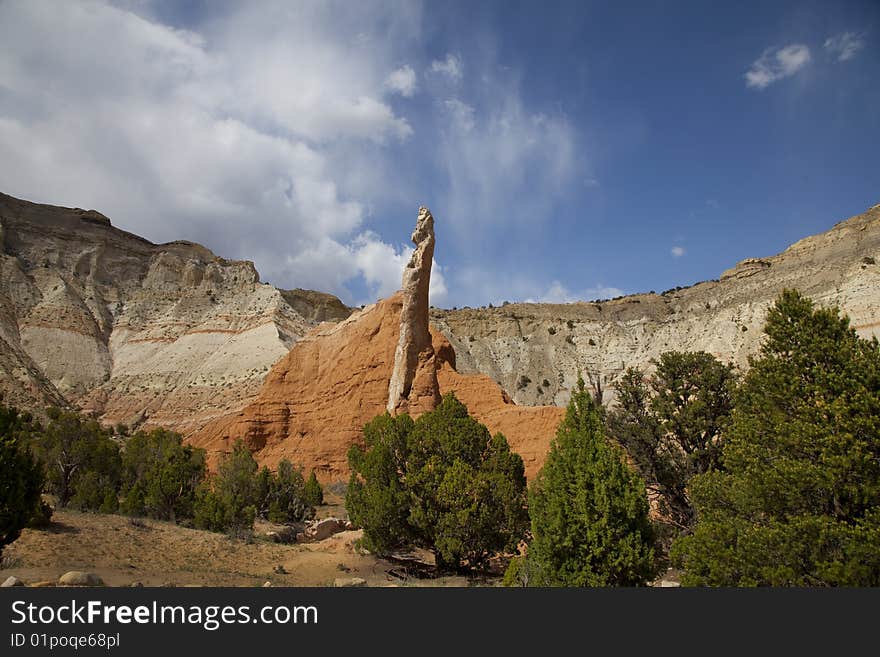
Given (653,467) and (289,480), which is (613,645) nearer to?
(653,467)

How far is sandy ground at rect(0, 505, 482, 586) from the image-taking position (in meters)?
14.7

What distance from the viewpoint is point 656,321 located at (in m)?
64.0

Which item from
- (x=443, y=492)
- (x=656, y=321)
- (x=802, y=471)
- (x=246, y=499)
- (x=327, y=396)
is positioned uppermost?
(x=656, y=321)

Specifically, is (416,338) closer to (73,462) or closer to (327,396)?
(327,396)

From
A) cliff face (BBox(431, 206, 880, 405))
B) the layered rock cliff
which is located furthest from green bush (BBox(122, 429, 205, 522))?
cliff face (BBox(431, 206, 880, 405))

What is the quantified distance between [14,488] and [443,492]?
10587 millimetres

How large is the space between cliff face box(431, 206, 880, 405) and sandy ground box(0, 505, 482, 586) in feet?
103

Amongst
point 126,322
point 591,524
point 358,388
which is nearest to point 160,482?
point 358,388

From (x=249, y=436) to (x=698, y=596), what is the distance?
38639 millimetres

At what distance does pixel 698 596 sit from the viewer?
646 cm

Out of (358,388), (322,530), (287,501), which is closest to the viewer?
(322,530)

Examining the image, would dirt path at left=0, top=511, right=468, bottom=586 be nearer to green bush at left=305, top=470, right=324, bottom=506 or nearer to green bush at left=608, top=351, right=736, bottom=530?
green bush at left=608, top=351, right=736, bottom=530

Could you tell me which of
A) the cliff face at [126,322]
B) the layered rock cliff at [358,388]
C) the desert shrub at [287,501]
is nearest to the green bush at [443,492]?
the layered rock cliff at [358,388]

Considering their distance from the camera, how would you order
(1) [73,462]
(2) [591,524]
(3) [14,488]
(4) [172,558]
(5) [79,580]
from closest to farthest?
(2) [591,524] → (5) [79,580] → (3) [14,488] → (4) [172,558] → (1) [73,462]
